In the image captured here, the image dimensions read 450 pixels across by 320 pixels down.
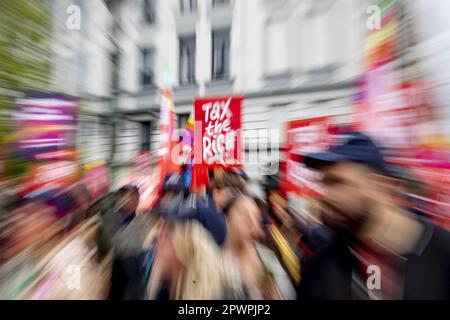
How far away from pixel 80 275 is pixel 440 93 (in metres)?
1.69

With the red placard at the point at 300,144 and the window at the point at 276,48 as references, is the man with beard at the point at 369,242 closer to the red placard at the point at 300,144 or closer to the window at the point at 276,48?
the red placard at the point at 300,144

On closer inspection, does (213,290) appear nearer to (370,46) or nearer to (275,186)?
(275,186)

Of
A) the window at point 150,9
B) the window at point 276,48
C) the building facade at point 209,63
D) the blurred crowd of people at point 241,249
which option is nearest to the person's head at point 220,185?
the building facade at point 209,63

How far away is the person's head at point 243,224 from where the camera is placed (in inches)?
38.4

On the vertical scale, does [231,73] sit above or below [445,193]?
above

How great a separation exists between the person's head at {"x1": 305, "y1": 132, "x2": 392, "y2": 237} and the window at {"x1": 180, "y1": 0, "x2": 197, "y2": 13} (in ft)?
3.96

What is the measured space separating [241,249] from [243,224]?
128 millimetres

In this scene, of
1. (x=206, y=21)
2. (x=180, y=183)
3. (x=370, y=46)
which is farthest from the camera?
(x=180, y=183)

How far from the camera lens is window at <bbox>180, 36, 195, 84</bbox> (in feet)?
5.21

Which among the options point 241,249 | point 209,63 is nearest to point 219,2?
point 209,63
